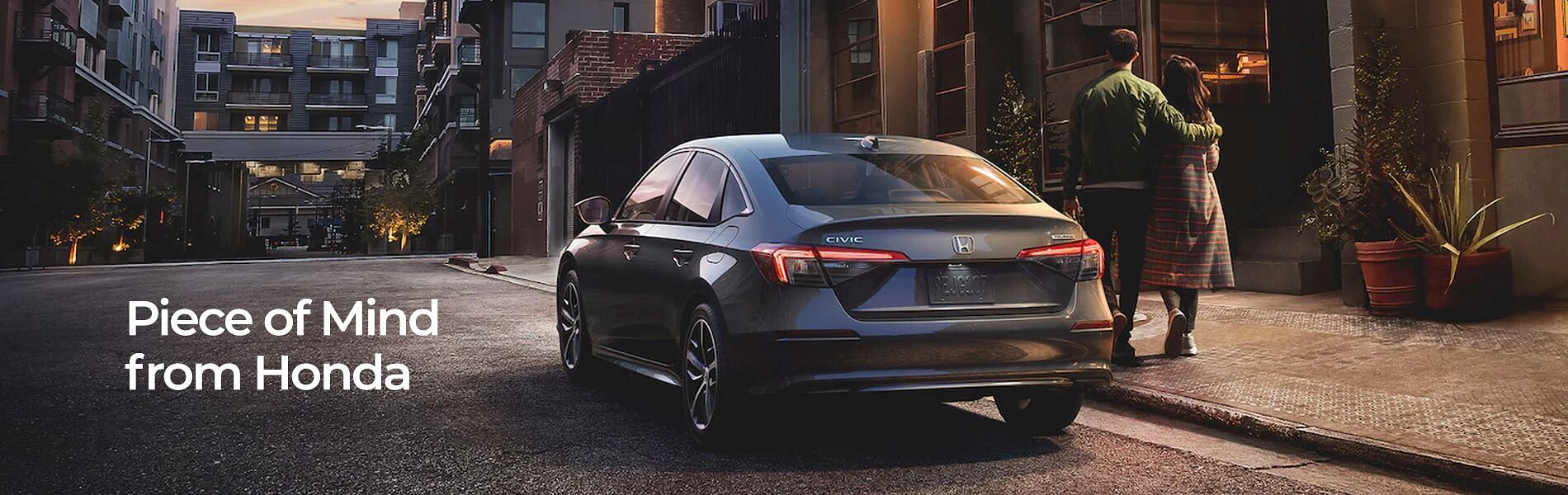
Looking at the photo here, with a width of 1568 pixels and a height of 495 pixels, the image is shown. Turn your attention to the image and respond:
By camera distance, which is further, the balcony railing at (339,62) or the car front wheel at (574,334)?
the balcony railing at (339,62)

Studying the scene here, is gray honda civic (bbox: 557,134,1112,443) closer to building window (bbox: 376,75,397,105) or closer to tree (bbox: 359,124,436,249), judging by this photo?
tree (bbox: 359,124,436,249)

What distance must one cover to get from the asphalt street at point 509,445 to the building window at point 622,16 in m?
42.7

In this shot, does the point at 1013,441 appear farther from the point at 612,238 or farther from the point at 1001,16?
the point at 1001,16

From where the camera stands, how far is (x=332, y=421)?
5363mm

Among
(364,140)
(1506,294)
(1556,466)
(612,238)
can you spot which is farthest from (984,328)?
(364,140)

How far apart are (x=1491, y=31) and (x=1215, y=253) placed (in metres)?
3.86

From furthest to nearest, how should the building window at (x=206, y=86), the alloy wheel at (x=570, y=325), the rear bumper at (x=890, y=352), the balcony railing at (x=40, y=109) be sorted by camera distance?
the building window at (x=206, y=86) < the balcony railing at (x=40, y=109) < the alloy wheel at (x=570, y=325) < the rear bumper at (x=890, y=352)

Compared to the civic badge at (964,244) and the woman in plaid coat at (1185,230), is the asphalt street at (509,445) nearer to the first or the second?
the civic badge at (964,244)

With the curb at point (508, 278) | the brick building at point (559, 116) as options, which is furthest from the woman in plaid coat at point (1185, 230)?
the brick building at point (559, 116)

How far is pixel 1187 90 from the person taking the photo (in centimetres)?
673

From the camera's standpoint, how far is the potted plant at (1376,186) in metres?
7.88

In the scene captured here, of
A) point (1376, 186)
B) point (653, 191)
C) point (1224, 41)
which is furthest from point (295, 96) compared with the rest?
point (1376, 186)

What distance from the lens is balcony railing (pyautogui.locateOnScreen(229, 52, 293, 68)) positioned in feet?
319

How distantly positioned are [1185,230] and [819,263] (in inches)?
128
